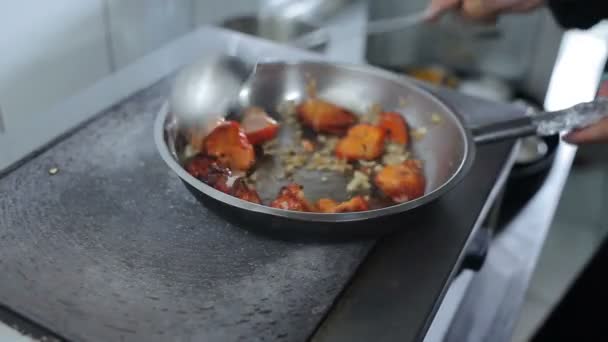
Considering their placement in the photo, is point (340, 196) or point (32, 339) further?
point (340, 196)

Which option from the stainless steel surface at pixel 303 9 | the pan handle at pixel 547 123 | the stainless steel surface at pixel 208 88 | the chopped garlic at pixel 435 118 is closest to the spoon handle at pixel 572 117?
the pan handle at pixel 547 123

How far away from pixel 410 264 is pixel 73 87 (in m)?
0.55

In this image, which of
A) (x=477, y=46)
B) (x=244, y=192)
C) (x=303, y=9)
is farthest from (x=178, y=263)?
(x=477, y=46)

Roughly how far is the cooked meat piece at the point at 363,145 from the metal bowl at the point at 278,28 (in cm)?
40

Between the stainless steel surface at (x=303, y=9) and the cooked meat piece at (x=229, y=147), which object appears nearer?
the cooked meat piece at (x=229, y=147)

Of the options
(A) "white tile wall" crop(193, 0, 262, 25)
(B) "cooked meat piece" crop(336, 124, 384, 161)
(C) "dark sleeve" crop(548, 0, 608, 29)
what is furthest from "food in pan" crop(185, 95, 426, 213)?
(A) "white tile wall" crop(193, 0, 262, 25)

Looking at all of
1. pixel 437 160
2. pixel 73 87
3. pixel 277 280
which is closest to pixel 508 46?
pixel 437 160

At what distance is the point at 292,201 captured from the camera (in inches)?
21.4

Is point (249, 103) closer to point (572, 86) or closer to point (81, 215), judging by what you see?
point (81, 215)

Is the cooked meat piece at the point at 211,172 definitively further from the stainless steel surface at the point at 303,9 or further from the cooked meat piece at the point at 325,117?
the stainless steel surface at the point at 303,9

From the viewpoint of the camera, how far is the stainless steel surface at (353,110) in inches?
19.8

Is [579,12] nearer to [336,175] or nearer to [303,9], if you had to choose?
[336,175]

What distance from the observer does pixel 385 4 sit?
4.63ft

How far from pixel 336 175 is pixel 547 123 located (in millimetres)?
221
